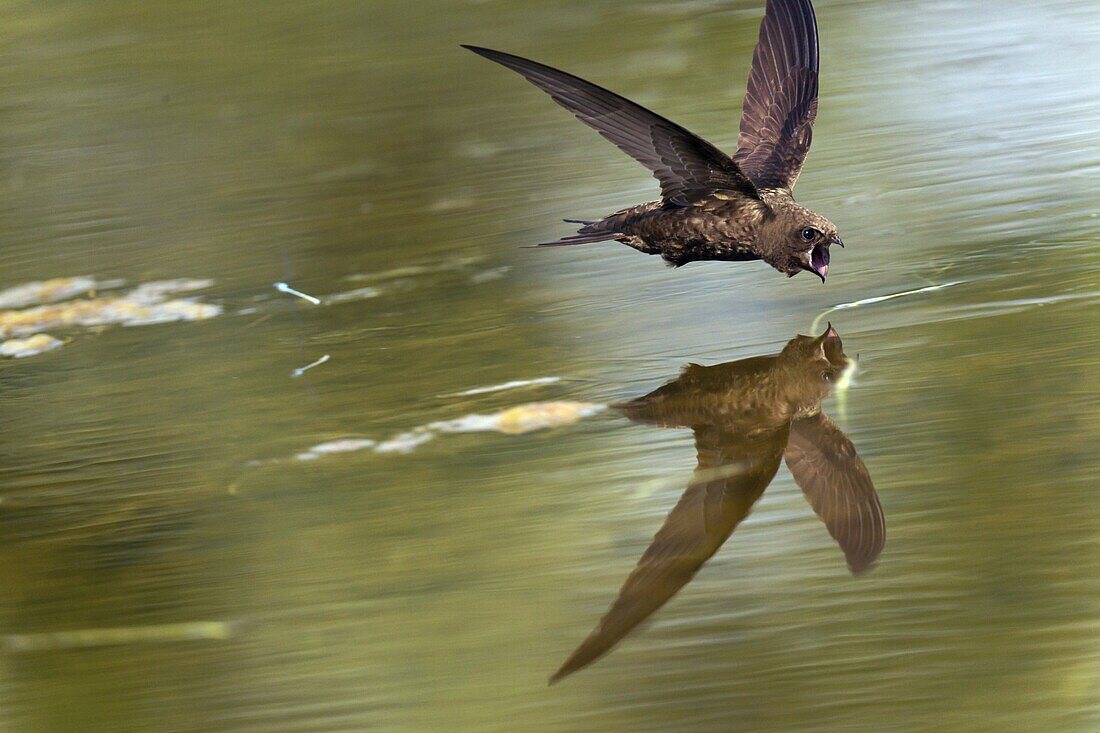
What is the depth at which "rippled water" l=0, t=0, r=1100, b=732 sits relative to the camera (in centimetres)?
143

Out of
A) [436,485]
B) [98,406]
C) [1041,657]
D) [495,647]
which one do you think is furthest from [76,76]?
[1041,657]

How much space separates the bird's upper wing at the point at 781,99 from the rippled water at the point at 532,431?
0.66ft

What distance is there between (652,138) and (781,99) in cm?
60

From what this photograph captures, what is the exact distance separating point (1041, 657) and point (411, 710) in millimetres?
632

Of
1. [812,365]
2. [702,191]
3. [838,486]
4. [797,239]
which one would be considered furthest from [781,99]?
[838,486]

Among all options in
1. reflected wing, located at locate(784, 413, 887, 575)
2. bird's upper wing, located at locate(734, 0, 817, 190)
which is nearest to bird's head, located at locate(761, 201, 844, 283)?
bird's upper wing, located at locate(734, 0, 817, 190)

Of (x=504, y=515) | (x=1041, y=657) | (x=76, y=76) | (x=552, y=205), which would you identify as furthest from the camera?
(x=76, y=76)

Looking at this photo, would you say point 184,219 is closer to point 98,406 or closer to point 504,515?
point 98,406

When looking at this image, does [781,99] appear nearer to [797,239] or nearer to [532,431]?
[797,239]

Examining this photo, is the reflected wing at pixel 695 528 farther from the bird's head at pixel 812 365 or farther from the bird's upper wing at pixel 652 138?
the bird's upper wing at pixel 652 138

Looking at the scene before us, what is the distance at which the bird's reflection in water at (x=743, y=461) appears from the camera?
156 centimetres

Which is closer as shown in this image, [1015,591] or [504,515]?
[1015,591]

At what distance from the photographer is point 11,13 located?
6035 millimetres

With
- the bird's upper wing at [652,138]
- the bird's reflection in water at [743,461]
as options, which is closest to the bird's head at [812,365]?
the bird's reflection in water at [743,461]
